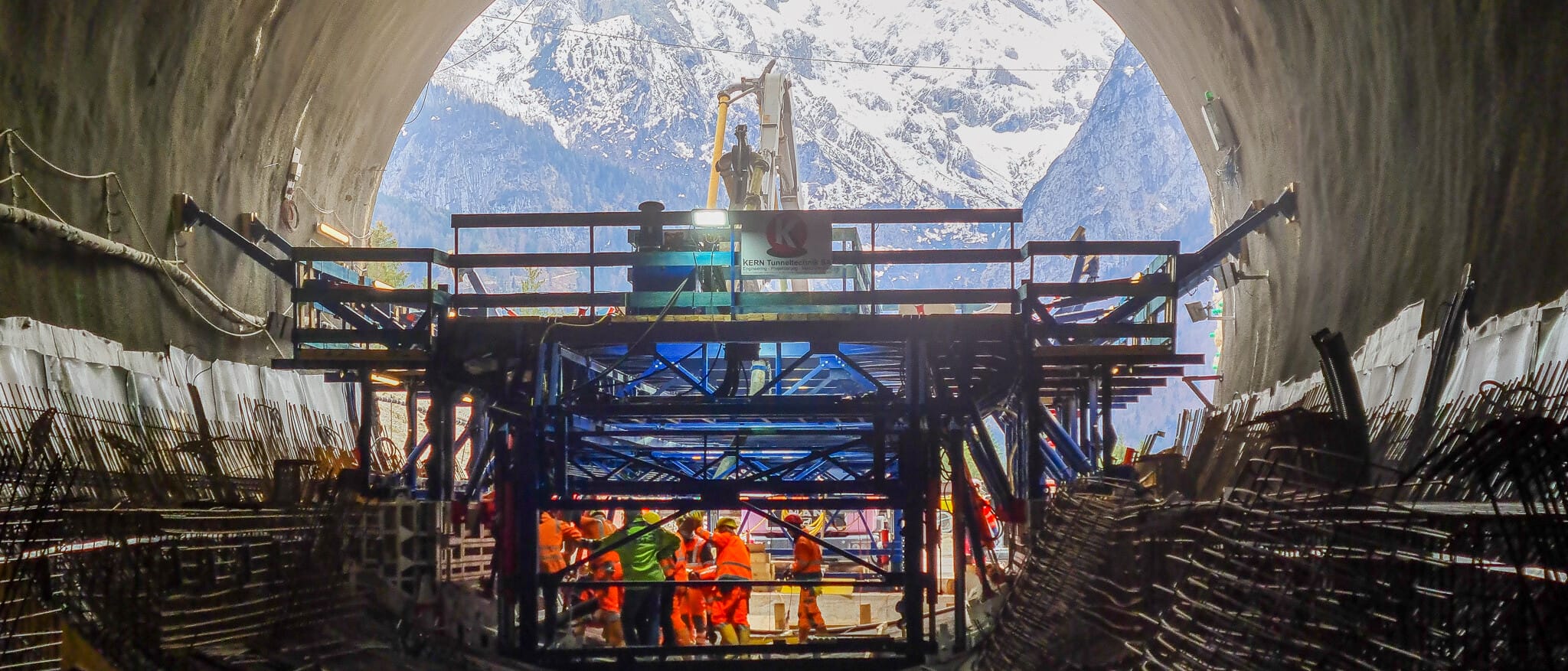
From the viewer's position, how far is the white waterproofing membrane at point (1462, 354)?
916cm

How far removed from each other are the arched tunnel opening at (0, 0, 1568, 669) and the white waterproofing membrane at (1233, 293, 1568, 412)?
0.04 metres

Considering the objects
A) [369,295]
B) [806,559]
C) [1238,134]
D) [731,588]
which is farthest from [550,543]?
[1238,134]

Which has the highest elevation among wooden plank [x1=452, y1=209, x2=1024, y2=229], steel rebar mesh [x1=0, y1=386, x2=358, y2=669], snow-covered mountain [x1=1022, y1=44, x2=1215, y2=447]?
snow-covered mountain [x1=1022, y1=44, x2=1215, y2=447]

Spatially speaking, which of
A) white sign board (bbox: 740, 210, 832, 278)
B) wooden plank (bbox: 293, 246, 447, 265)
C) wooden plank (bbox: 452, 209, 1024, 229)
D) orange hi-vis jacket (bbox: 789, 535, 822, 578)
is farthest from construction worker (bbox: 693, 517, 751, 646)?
wooden plank (bbox: 293, 246, 447, 265)

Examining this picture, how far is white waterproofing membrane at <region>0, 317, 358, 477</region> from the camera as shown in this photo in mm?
11531

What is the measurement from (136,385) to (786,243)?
6504 millimetres

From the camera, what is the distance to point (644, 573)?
1502cm

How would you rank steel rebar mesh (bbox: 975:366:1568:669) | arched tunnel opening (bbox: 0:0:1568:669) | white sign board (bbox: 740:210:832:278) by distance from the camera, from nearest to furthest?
steel rebar mesh (bbox: 975:366:1568:669) → arched tunnel opening (bbox: 0:0:1568:669) → white sign board (bbox: 740:210:832:278)

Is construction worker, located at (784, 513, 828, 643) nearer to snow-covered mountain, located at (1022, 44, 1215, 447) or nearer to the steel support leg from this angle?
the steel support leg

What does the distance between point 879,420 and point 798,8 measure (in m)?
174

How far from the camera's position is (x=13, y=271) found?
11734mm

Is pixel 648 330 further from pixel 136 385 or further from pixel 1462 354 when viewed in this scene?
pixel 1462 354

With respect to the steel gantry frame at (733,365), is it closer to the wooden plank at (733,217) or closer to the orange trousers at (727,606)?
the wooden plank at (733,217)

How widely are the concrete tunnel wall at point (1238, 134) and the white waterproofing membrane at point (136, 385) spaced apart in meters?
0.21
